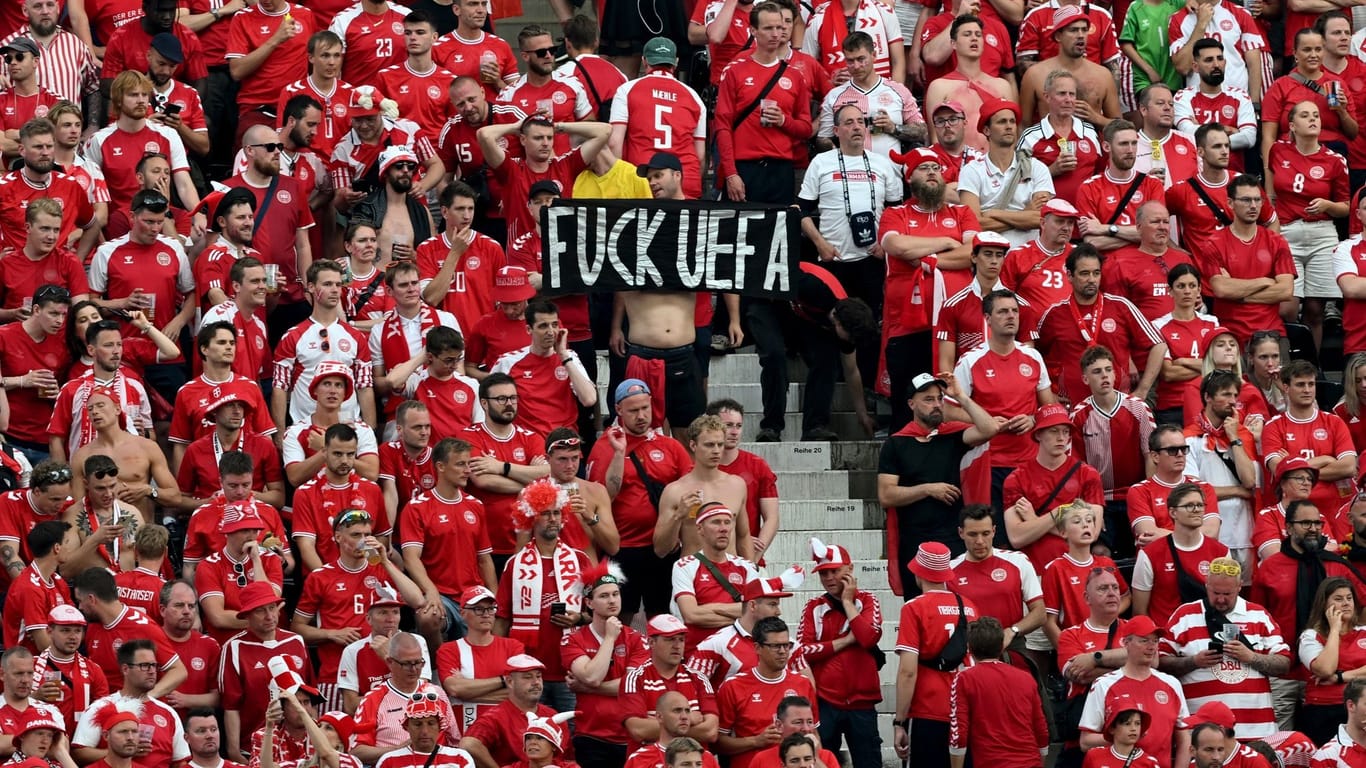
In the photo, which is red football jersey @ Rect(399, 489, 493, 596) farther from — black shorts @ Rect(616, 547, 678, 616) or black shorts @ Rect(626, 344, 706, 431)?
black shorts @ Rect(626, 344, 706, 431)

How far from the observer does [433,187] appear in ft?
65.0

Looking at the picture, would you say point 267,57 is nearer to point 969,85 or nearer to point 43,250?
point 43,250

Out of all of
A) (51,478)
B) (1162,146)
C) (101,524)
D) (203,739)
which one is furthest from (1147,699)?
(51,478)

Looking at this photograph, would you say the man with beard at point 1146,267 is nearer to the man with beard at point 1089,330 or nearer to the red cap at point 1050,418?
the man with beard at point 1089,330

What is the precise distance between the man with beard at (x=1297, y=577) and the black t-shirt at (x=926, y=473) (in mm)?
1977

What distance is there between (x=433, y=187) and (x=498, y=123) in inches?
28.3

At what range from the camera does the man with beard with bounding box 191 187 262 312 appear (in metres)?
18.3

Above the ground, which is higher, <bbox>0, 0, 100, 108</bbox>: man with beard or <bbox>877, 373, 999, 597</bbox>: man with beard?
<bbox>0, 0, 100, 108</bbox>: man with beard

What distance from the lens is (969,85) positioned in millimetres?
20484

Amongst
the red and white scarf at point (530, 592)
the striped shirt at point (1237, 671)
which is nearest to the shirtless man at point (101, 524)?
the red and white scarf at point (530, 592)

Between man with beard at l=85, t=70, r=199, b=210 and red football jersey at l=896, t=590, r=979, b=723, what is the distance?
6347mm

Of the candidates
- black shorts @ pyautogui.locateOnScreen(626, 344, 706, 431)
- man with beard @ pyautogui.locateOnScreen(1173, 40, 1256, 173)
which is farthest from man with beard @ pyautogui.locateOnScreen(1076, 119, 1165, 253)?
black shorts @ pyautogui.locateOnScreen(626, 344, 706, 431)

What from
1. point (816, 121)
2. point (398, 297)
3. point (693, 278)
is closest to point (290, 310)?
point (398, 297)

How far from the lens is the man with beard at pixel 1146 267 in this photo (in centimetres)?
1886
